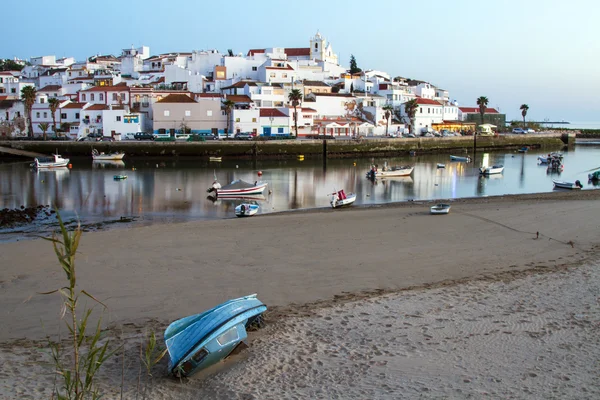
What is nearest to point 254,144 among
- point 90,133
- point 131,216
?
point 90,133

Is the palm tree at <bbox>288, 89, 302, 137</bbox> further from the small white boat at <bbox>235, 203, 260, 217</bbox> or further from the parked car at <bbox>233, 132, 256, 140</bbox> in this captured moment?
the small white boat at <bbox>235, 203, 260, 217</bbox>

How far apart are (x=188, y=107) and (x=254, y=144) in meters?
11.9

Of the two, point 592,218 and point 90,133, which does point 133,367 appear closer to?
point 592,218

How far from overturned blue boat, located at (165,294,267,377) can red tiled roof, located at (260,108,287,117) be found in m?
58.0

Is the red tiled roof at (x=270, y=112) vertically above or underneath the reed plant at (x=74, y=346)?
above

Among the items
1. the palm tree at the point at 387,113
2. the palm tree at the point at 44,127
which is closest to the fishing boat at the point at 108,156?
the palm tree at the point at 44,127

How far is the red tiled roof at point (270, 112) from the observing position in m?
64.8

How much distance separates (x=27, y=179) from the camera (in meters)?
37.6

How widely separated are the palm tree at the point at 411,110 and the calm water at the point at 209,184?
2187cm

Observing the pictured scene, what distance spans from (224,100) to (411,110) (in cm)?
2546

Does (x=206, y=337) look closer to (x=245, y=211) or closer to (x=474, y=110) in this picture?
(x=245, y=211)

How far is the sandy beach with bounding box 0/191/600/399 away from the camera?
21.9 ft

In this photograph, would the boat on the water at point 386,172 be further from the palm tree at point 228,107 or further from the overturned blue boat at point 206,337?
the overturned blue boat at point 206,337

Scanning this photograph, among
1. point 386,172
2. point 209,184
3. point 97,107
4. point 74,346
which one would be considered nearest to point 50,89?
point 97,107
